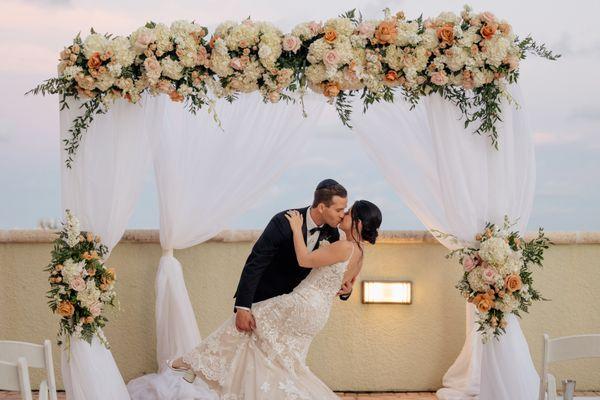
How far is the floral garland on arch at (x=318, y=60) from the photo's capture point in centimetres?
499

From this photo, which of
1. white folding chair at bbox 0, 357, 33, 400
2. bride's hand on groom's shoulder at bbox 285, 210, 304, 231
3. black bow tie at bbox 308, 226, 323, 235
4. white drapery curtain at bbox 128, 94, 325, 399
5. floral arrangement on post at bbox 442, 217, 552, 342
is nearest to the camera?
white folding chair at bbox 0, 357, 33, 400

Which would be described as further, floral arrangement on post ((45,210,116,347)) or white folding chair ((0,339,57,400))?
floral arrangement on post ((45,210,116,347))

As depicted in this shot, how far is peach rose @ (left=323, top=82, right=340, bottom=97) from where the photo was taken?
16.6 feet

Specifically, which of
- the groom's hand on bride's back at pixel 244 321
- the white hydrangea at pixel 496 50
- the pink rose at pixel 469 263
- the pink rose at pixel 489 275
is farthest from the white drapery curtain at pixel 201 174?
the pink rose at pixel 489 275

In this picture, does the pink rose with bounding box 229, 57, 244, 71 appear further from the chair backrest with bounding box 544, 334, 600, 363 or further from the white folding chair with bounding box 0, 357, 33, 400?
the chair backrest with bounding box 544, 334, 600, 363

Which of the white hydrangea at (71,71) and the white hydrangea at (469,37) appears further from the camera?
the white hydrangea at (71,71)

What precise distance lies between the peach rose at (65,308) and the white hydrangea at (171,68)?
152 centimetres

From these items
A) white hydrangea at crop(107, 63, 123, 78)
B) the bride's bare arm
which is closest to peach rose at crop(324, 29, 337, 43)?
the bride's bare arm

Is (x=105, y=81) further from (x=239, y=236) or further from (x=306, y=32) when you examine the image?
(x=239, y=236)

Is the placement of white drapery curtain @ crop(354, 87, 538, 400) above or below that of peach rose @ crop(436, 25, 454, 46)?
below

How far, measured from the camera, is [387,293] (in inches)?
257

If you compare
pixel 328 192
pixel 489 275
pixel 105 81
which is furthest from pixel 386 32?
pixel 105 81

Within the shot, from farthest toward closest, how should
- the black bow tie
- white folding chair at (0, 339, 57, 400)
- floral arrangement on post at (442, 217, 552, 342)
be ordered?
the black bow tie < floral arrangement on post at (442, 217, 552, 342) < white folding chair at (0, 339, 57, 400)

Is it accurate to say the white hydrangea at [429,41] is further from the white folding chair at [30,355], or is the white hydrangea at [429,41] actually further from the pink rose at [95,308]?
the white folding chair at [30,355]
